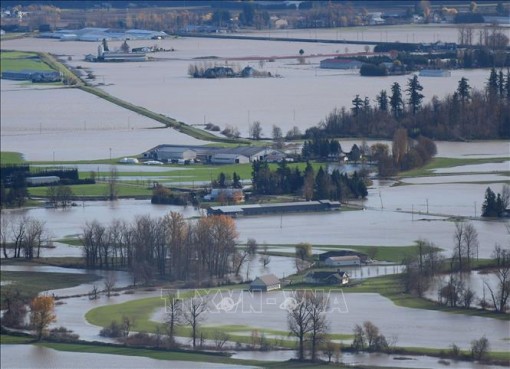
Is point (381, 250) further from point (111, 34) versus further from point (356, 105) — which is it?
point (111, 34)

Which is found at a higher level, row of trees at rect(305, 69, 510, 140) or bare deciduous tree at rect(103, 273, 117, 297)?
row of trees at rect(305, 69, 510, 140)

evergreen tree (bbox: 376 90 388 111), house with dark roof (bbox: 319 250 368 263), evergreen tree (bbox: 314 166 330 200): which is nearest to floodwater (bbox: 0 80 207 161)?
evergreen tree (bbox: 376 90 388 111)

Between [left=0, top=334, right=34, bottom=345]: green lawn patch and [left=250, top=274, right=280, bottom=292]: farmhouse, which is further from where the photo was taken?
[left=250, top=274, right=280, bottom=292]: farmhouse

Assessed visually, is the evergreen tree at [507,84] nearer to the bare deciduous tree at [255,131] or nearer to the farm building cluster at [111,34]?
the bare deciduous tree at [255,131]

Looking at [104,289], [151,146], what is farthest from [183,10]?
[104,289]

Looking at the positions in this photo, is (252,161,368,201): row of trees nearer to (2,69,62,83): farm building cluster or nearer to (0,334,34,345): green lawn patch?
(0,334,34,345): green lawn patch

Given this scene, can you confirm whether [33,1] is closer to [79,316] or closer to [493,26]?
[493,26]
